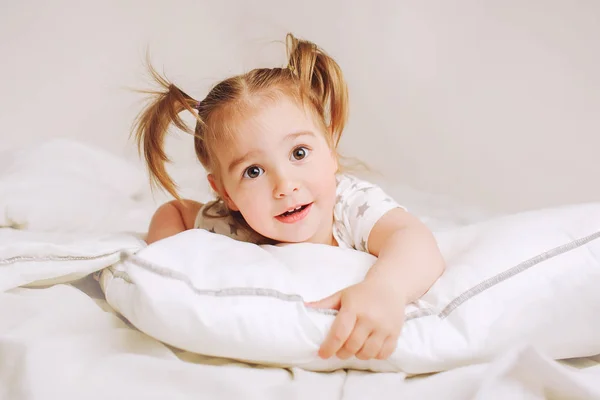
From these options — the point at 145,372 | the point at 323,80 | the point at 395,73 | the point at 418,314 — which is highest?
the point at 395,73

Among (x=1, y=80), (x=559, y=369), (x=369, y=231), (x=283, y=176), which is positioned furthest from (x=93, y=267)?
(x=1, y=80)

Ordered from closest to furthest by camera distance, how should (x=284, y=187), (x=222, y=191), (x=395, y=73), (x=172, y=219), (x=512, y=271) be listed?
(x=512, y=271) → (x=284, y=187) → (x=222, y=191) → (x=172, y=219) → (x=395, y=73)

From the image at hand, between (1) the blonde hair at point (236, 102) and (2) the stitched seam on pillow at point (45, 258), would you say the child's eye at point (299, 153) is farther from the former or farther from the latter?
(2) the stitched seam on pillow at point (45, 258)

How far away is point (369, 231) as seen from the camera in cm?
105

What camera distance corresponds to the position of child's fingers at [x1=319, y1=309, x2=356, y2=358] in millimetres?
750

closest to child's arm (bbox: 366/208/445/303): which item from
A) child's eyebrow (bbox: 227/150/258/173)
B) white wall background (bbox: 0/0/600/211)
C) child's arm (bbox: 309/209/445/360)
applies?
child's arm (bbox: 309/209/445/360)

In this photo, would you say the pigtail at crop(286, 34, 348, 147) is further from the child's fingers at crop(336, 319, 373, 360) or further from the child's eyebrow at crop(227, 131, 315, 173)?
the child's fingers at crop(336, 319, 373, 360)

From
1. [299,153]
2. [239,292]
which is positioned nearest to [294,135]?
[299,153]

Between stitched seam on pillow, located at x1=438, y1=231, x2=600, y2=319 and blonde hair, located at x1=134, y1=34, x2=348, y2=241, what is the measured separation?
0.41m

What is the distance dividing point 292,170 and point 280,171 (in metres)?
0.02

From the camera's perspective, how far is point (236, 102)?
41.7 inches

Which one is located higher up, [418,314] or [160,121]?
[160,121]

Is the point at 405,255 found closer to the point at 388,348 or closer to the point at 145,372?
the point at 388,348

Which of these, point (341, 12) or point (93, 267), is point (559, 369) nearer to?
point (93, 267)
